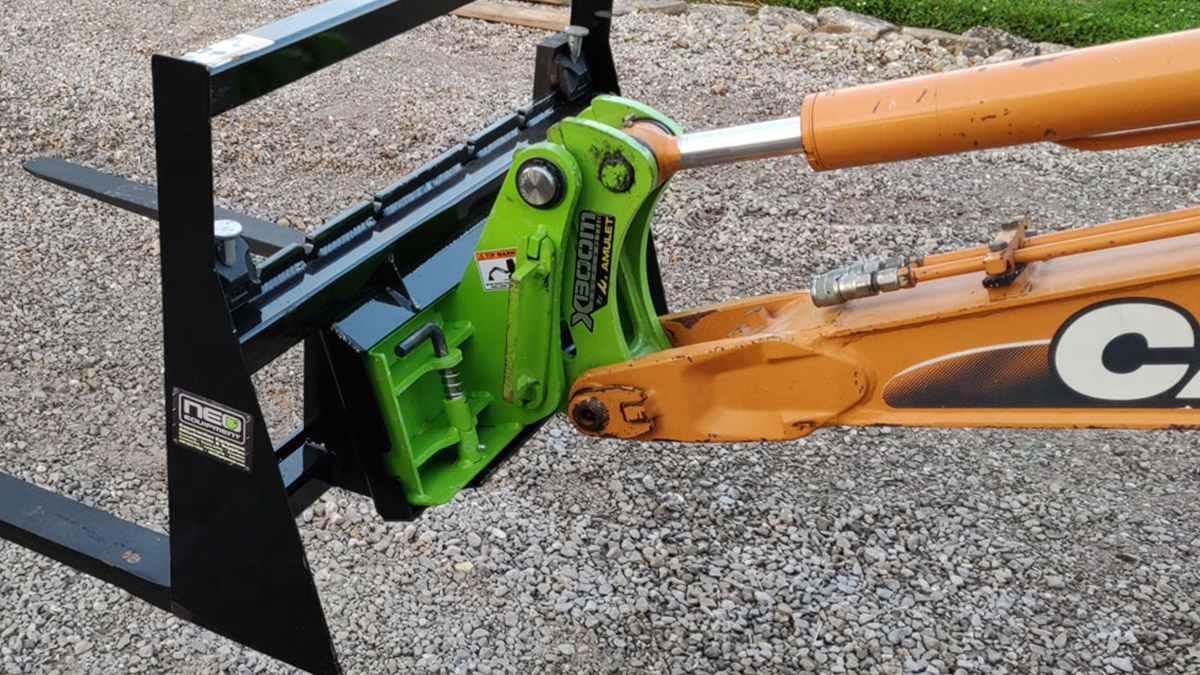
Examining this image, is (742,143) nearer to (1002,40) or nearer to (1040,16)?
(1002,40)

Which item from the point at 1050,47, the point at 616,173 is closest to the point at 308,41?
the point at 616,173

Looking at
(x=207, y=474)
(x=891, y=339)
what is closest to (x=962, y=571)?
(x=891, y=339)

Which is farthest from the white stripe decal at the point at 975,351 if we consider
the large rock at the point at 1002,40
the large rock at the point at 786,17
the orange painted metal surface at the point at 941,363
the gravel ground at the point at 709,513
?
the large rock at the point at 786,17

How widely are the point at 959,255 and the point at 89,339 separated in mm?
3307

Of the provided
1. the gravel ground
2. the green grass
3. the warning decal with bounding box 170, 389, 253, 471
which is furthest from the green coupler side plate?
the green grass

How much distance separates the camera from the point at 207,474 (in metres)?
2.38

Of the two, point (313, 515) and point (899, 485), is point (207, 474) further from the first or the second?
point (899, 485)

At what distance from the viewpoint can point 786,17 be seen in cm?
722

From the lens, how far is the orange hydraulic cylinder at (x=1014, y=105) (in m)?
1.83

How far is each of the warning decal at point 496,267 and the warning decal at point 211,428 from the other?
→ 21.5 inches

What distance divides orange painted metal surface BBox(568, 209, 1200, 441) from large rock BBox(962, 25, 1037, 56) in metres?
4.78

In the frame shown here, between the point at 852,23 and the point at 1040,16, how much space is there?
1.05 meters

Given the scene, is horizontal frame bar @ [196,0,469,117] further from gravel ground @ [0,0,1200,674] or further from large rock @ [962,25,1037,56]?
large rock @ [962,25,1037,56]

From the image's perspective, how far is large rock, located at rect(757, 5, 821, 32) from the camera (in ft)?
23.3
